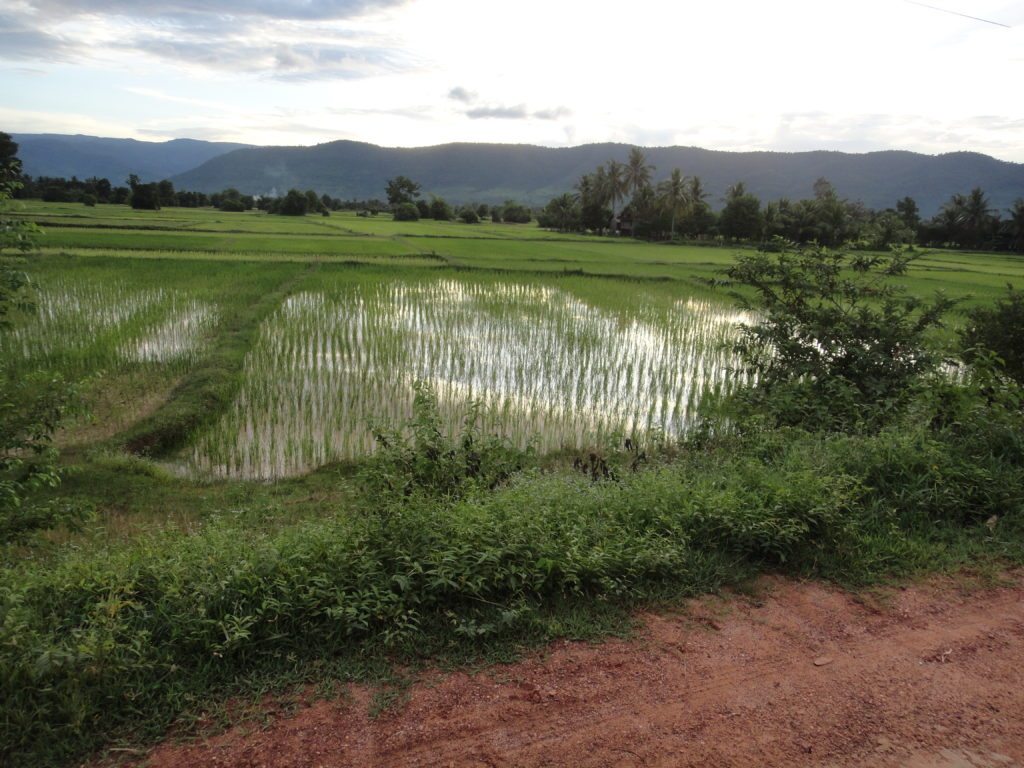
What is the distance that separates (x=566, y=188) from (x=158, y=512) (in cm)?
18490

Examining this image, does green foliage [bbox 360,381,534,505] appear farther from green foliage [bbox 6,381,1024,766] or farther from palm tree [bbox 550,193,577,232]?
palm tree [bbox 550,193,577,232]

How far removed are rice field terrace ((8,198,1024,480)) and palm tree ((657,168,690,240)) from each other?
971 inches

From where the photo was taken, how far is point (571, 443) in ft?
24.1

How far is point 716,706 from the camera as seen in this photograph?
2.72 meters

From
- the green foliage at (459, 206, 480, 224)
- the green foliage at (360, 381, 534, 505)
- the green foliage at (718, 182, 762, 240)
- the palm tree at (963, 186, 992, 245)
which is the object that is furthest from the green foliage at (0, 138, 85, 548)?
the green foliage at (459, 206, 480, 224)

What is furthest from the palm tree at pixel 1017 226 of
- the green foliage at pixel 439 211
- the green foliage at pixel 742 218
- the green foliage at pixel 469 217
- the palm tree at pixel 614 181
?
the green foliage at pixel 439 211

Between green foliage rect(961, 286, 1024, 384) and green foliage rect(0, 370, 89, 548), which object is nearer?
green foliage rect(0, 370, 89, 548)

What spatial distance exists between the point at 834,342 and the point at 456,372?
5288 mm

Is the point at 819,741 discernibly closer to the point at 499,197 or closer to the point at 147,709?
the point at 147,709

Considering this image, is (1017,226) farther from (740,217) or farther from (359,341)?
(359,341)

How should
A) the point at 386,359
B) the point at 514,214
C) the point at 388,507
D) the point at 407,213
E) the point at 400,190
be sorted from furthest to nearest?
1. the point at 400,190
2. the point at 514,214
3. the point at 407,213
4. the point at 386,359
5. the point at 388,507

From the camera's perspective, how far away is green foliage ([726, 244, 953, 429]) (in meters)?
6.67

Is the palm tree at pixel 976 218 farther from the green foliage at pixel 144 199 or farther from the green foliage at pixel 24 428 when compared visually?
the green foliage at pixel 144 199

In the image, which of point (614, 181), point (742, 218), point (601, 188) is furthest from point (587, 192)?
point (742, 218)
